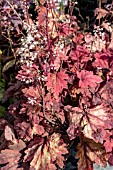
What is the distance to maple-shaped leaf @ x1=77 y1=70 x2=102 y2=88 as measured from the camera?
6.33 ft

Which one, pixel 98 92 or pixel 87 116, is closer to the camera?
pixel 87 116

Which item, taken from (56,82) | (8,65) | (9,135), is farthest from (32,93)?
(8,65)

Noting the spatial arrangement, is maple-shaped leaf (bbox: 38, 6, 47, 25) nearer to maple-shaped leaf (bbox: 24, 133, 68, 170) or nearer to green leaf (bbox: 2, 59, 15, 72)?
green leaf (bbox: 2, 59, 15, 72)

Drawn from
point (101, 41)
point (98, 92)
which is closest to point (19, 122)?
point (98, 92)

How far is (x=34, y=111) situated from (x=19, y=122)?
0.12 metres

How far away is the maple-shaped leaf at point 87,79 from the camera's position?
193 cm

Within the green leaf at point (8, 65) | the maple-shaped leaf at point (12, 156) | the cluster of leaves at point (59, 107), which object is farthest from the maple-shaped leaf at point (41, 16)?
the maple-shaped leaf at point (12, 156)

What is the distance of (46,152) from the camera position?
198cm

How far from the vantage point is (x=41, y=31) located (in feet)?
7.23

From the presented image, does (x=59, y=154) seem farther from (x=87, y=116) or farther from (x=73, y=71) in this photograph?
(x=73, y=71)

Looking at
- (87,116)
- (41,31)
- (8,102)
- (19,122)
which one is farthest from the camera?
(8,102)

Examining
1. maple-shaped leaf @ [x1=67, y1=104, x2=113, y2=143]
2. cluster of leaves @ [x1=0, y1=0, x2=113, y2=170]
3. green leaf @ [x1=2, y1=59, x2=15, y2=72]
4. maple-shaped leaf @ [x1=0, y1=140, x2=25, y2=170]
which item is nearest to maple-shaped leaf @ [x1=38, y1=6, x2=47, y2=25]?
cluster of leaves @ [x1=0, y1=0, x2=113, y2=170]

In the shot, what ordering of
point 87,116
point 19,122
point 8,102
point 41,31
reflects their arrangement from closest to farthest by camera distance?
point 87,116
point 19,122
point 41,31
point 8,102

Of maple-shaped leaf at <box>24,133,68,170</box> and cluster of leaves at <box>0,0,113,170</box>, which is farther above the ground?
cluster of leaves at <box>0,0,113,170</box>
